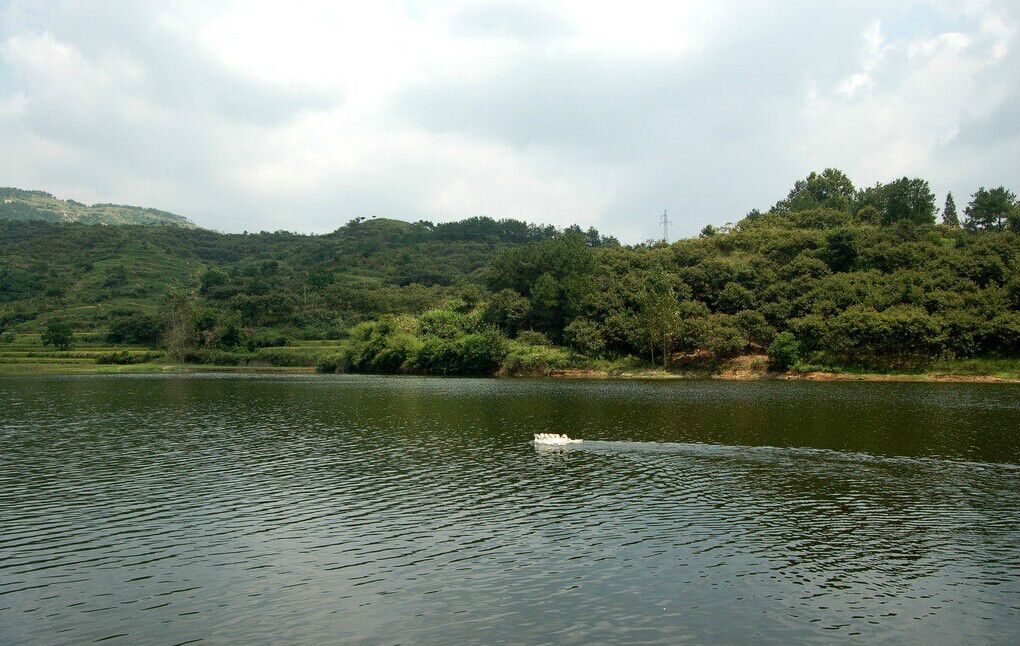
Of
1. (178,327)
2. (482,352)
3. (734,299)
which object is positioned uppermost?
(734,299)

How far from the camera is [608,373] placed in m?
96.1

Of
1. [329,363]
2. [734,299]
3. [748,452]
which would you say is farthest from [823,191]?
[748,452]

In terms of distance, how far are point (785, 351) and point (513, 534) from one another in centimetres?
7423

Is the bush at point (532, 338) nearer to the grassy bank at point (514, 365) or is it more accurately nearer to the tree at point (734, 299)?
the grassy bank at point (514, 365)

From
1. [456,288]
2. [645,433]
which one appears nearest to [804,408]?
[645,433]

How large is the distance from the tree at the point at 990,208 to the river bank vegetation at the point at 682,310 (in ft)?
0.82

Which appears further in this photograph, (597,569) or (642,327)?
(642,327)

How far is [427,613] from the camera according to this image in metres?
14.7

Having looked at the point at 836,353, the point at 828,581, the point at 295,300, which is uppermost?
the point at 295,300

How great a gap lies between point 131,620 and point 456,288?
525ft

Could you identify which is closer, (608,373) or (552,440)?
(552,440)

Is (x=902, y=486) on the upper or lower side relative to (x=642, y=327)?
lower

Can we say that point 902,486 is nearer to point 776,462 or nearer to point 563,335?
point 776,462

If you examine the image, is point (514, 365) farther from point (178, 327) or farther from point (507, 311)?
point (178, 327)
